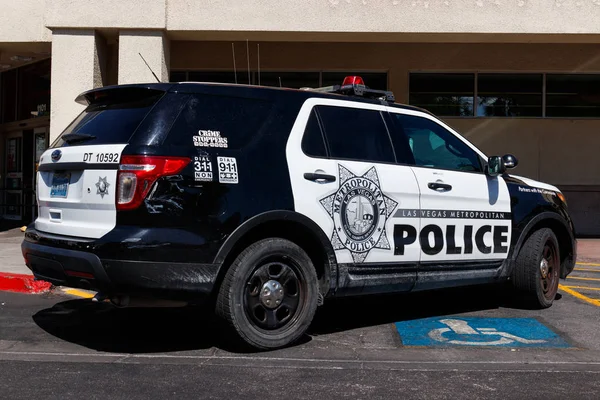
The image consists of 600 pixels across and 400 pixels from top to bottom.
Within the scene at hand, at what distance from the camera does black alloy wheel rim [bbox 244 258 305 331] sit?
4906mm

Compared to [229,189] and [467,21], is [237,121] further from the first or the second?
[467,21]

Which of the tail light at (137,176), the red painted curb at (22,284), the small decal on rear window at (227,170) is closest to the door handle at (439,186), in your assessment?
the small decal on rear window at (227,170)

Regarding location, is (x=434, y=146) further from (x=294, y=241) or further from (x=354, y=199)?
(x=294, y=241)

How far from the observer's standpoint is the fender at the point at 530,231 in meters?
6.54

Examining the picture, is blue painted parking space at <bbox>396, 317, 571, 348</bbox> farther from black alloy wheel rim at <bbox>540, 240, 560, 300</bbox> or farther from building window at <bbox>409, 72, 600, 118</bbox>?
building window at <bbox>409, 72, 600, 118</bbox>

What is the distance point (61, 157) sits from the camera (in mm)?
5039

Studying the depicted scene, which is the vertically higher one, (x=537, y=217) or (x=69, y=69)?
(x=69, y=69)

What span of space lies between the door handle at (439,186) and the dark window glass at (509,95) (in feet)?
29.9

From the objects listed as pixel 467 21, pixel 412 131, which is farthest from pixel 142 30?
pixel 412 131

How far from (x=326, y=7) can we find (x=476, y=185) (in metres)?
6.13

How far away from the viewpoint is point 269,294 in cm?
495

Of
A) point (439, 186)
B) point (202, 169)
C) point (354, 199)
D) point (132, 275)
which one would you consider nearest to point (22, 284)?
point (132, 275)

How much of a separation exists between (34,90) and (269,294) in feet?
42.1

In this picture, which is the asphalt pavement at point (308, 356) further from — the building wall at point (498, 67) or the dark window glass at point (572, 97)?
the dark window glass at point (572, 97)
